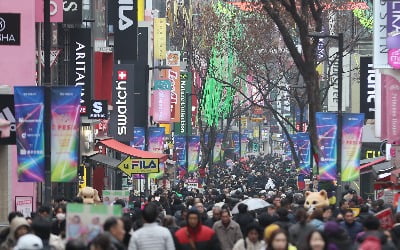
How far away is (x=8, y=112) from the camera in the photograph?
27.9 m

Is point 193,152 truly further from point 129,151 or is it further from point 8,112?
point 8,112

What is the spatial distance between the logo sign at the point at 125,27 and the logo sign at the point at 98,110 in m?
10.9

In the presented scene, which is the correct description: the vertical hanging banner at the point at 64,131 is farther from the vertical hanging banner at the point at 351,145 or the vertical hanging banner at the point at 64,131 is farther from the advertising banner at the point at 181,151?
the advertising banner at the point at 181,151

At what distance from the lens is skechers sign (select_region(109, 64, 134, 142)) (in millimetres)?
49781

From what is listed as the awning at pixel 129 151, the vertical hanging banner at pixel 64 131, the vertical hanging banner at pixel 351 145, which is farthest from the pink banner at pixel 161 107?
the vertical hanging banner at pixel 64 131

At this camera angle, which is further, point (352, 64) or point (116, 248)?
point (352, 64)

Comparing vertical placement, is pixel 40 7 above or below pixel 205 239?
above

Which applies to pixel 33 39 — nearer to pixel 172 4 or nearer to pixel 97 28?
pixel 97 28

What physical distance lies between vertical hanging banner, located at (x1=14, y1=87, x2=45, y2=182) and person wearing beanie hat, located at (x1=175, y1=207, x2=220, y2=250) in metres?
6.39

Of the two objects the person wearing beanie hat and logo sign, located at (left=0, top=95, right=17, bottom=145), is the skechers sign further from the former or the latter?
the person wearing beanie hat

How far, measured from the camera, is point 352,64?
68312 mm

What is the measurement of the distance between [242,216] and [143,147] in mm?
31734

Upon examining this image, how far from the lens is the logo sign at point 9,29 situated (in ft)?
94.4

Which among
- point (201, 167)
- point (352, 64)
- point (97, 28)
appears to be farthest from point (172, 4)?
point (97, 28)
